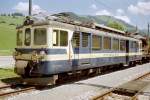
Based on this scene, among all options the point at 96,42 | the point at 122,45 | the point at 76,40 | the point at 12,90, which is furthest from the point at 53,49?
the point at 122,45

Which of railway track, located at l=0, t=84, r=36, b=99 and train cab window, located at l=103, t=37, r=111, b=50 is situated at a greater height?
train cab window, located at l=103, t=37, r=111, b=50

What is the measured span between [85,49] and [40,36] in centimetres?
352

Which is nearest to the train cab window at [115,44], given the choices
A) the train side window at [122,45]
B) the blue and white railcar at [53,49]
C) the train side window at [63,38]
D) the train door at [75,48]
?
the train side window at [122,45]

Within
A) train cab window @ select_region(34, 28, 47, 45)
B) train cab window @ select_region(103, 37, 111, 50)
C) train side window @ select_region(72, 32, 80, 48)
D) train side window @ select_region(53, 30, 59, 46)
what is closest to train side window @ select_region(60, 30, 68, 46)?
train side window @ select_region(53, 30, 59, 46)

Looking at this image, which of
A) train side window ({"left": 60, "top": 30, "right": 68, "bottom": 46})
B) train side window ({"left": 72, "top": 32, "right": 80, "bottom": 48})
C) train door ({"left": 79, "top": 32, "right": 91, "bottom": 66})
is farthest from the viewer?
train door ({"left": 79, "top": 32, "right": 91, "bottom": 66})

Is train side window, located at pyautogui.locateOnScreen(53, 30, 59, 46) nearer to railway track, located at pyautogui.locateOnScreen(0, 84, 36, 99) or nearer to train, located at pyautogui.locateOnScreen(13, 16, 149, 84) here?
train, located at pyautogui.locateOnScreen(13, 16, 149, 84)

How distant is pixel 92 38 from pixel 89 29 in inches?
24.5

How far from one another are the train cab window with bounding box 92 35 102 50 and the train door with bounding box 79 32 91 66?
0.66 metres

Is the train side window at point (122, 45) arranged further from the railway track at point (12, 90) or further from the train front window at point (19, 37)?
the railway track at point (12, 90)

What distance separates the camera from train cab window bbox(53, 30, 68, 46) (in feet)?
44.3

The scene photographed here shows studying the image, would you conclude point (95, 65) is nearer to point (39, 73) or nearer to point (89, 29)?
point (89, 29)

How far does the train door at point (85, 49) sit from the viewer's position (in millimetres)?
15954

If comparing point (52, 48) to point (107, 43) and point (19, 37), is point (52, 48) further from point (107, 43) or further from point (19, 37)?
point (107, 43)

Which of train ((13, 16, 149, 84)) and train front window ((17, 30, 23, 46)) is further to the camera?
train front window ((17, 30, 23, 46))
